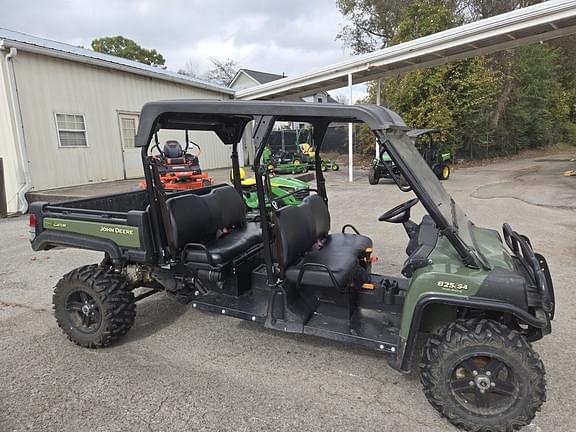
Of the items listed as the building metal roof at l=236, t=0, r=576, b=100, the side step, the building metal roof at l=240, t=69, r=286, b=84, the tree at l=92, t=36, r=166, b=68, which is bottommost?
the side step

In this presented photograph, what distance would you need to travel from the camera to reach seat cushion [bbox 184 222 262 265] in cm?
297

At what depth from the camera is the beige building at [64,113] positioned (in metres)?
9.12

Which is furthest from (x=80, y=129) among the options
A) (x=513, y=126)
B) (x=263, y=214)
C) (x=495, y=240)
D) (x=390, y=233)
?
(x=513, y=126)

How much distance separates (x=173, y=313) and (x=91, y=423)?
145 centimetres

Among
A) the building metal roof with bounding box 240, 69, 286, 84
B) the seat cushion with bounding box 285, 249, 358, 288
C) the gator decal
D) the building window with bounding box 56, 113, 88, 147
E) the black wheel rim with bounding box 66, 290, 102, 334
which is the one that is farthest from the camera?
the building metal roof with bounding box 240, 69, 286, 84

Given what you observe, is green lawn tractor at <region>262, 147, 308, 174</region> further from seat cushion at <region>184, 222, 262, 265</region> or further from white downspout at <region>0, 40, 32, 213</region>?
seat cushion at <region>184, 222, 262, 265</region>

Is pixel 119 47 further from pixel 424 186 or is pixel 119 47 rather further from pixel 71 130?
pixel 424 186

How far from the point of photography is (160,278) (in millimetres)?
3160

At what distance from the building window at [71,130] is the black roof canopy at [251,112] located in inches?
349

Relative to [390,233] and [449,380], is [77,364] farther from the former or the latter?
[390,233]

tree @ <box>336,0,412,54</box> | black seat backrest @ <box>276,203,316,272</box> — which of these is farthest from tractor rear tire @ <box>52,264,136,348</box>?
tree @ <box>336,0,412,54</box>

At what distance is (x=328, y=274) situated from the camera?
265 centimetres

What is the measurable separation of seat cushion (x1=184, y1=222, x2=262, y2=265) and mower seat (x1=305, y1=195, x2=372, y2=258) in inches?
22.0

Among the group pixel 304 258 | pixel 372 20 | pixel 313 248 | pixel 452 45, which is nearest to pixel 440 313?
pixel 304 258
